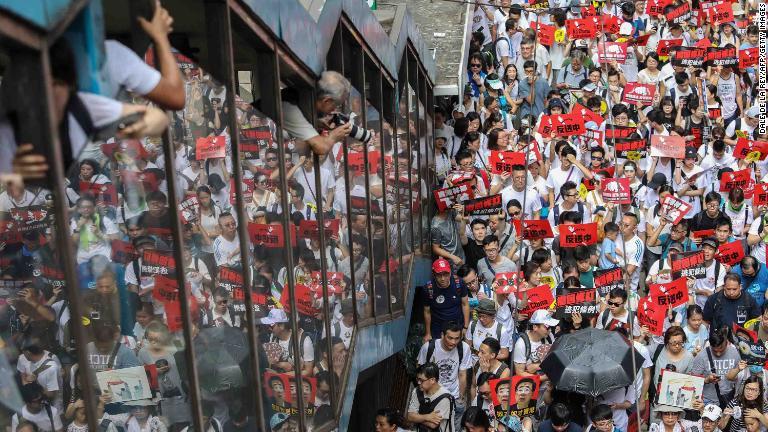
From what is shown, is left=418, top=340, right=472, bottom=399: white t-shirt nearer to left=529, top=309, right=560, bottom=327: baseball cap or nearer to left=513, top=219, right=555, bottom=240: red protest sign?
left=529, top=309, right=560, bottom=327: baseball cap

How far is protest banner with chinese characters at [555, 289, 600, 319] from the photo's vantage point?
1018cm

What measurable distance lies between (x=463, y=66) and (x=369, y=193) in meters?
6.54

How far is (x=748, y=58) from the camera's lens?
16.0 meters

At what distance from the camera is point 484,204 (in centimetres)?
1230

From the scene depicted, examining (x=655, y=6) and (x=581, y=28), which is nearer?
(x=581, y=28)

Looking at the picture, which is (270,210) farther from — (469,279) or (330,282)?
(469,279)

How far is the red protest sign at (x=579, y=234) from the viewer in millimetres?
11281

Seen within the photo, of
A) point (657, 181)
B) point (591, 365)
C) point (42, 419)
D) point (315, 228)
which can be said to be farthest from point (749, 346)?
point (42, 419)

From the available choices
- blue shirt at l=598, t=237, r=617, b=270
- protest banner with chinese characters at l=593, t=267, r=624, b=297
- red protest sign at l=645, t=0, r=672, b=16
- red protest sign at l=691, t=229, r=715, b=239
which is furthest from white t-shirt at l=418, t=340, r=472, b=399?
red protest sign at l=645, t=0, r=672, b=16

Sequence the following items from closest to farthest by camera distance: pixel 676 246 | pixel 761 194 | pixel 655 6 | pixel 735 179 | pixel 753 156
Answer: pixel 676 246
pixel 761 194
pixel 735 179
pixel 753 156
pixel 655 6

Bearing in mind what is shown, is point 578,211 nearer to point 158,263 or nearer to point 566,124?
point 566,124

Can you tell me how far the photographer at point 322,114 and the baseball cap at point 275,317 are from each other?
1026 millimetres

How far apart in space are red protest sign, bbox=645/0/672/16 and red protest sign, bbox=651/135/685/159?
4767 millimetres

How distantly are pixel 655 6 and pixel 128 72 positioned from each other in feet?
49.1
